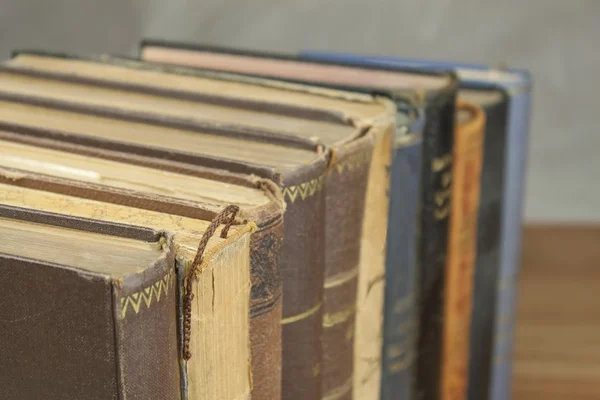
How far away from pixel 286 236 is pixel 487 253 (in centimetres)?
36

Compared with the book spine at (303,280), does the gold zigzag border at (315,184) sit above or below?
above

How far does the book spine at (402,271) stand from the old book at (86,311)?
0.26m

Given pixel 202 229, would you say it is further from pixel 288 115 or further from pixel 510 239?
pixel 510 239

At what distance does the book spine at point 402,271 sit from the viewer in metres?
0.66

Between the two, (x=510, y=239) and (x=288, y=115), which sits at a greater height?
(x=288, y=115)

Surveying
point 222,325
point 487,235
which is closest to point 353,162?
point 222,325

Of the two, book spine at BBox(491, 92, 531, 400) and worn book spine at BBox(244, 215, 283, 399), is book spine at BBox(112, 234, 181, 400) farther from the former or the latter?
book spine at BBox(491, 92, 531, 400)

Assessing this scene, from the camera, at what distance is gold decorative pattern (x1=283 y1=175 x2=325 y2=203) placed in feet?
1.70

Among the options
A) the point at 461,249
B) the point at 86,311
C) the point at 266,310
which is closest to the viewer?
the point at 86,311

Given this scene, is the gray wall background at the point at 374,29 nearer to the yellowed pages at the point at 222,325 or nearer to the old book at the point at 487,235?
the old book at the point at 487,235

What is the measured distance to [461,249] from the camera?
78 centimetres

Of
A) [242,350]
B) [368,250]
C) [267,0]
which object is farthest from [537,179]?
[242,350]

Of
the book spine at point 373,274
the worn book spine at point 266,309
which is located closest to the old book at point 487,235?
the book spine at point 373,274

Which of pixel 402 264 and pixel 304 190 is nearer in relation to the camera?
pixel 304 190
